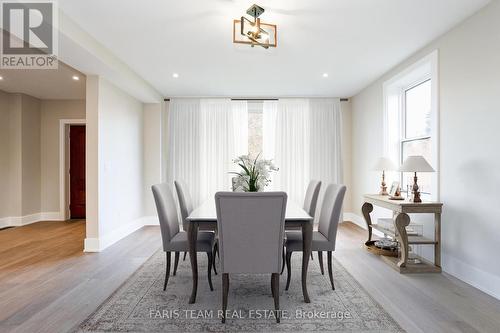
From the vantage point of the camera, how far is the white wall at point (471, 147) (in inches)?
99.4

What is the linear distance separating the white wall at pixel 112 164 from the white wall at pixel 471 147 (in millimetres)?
4281

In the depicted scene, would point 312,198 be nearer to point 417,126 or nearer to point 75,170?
point 417,126

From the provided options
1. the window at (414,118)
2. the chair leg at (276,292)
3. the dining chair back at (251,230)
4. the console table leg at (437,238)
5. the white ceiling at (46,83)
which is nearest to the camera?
the dining chair back at (251,230)

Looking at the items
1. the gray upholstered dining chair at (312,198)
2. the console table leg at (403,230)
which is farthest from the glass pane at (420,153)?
the gray upholstered dining chair at (312,198)

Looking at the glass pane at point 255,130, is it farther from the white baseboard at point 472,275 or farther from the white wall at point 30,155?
the white wall at point 30,155

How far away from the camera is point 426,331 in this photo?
77.6 inches

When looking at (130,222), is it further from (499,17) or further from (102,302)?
(499,17)

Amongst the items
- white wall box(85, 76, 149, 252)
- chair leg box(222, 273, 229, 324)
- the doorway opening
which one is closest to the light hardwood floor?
white wall box(85, 76, 149, 252)

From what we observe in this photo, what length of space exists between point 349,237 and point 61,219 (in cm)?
581

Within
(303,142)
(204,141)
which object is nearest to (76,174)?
(204,141)

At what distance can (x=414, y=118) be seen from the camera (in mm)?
4051

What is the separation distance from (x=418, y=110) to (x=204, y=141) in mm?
3773

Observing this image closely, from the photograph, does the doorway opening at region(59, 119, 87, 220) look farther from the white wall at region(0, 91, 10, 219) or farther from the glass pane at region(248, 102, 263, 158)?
the glass pane at region(248, 102, 263, 158)

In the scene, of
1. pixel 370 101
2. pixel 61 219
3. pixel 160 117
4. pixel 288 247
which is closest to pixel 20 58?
pixel 160 117
